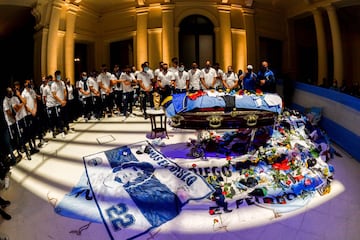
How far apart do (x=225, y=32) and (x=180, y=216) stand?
36.7 ft

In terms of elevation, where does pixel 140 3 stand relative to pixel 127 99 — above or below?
above

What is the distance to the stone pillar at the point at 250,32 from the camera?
13.9 meters

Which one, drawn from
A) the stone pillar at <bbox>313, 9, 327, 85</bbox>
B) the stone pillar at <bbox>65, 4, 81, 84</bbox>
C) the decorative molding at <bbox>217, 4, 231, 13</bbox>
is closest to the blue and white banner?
the stone pillar at <bbox>65, 4, 81, 84</bbox>

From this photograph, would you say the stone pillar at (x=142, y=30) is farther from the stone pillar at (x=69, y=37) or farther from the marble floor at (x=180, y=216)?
the marble floor at (x=180, y=216)

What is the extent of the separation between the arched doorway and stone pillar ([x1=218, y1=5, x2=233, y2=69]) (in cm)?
59

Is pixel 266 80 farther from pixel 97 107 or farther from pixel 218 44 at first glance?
pixel 218 44

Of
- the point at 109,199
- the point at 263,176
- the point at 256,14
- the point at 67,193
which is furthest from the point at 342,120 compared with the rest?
the point at 256,14

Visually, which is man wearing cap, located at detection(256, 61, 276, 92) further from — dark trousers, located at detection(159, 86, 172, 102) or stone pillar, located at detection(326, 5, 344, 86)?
stone pillar, located at detection(326, 5, 344, 86)

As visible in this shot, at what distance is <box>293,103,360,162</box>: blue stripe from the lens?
19.6ft

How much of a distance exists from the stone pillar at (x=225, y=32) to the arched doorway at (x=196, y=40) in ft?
1.93

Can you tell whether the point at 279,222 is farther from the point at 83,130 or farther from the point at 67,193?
the point at 83,130

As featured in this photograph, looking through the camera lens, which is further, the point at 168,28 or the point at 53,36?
the point at 168,28

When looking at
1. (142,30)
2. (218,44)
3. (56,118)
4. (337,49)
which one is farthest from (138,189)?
(337,49)

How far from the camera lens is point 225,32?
13484 millimetres
